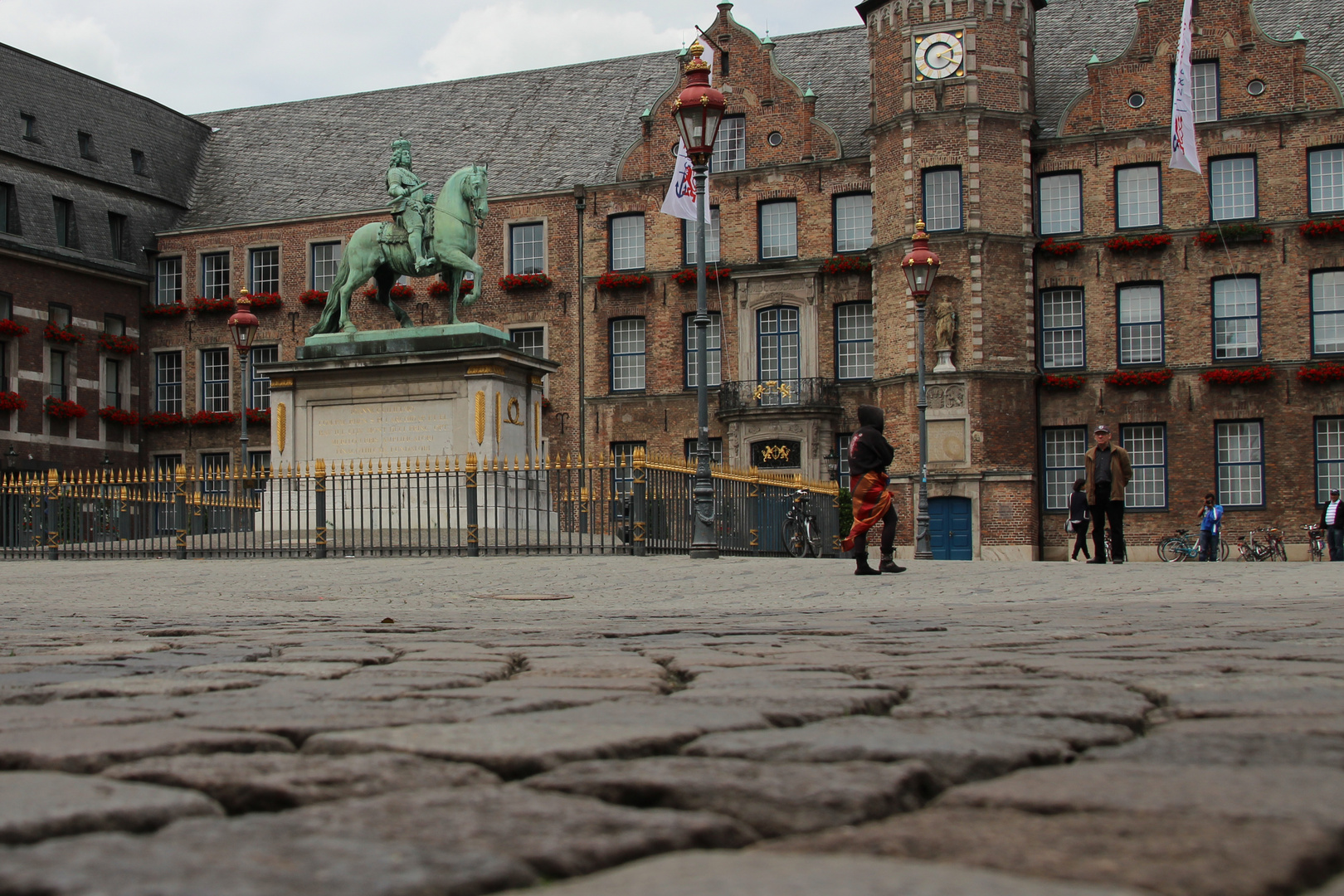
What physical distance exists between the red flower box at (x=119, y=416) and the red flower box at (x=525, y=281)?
39.2 feet

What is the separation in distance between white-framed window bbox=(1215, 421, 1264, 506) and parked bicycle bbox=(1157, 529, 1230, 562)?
49.5 inches

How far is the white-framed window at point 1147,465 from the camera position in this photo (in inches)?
1335

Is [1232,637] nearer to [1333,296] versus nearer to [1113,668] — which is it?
[1113,668]

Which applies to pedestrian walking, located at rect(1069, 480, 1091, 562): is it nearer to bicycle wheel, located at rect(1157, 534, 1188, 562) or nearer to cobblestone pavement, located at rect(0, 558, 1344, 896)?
bicycle wheel, located at rect(1157, 534, 1188, 562)

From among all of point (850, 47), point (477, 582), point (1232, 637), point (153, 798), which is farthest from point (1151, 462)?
point (153, 798)

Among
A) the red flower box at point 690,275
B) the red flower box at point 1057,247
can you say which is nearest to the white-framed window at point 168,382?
the red flower box at point 690,275

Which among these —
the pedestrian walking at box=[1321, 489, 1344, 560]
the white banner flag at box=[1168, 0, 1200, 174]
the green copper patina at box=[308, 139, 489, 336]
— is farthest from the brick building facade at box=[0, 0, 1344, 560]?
the green copper patina at box=[308, 139, 489, 336]

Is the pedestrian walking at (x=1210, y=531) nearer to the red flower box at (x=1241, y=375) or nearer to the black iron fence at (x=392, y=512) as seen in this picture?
the red flower box at (x=1241, y=375)

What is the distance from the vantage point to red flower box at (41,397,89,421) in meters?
38.2

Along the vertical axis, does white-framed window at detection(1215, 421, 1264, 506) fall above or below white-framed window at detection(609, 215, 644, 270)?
below

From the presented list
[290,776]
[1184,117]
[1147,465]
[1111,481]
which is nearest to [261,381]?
[1147,465]

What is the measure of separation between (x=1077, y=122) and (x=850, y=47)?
751 centimetres

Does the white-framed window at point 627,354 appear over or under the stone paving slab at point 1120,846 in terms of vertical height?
over

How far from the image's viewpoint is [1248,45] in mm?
33969
